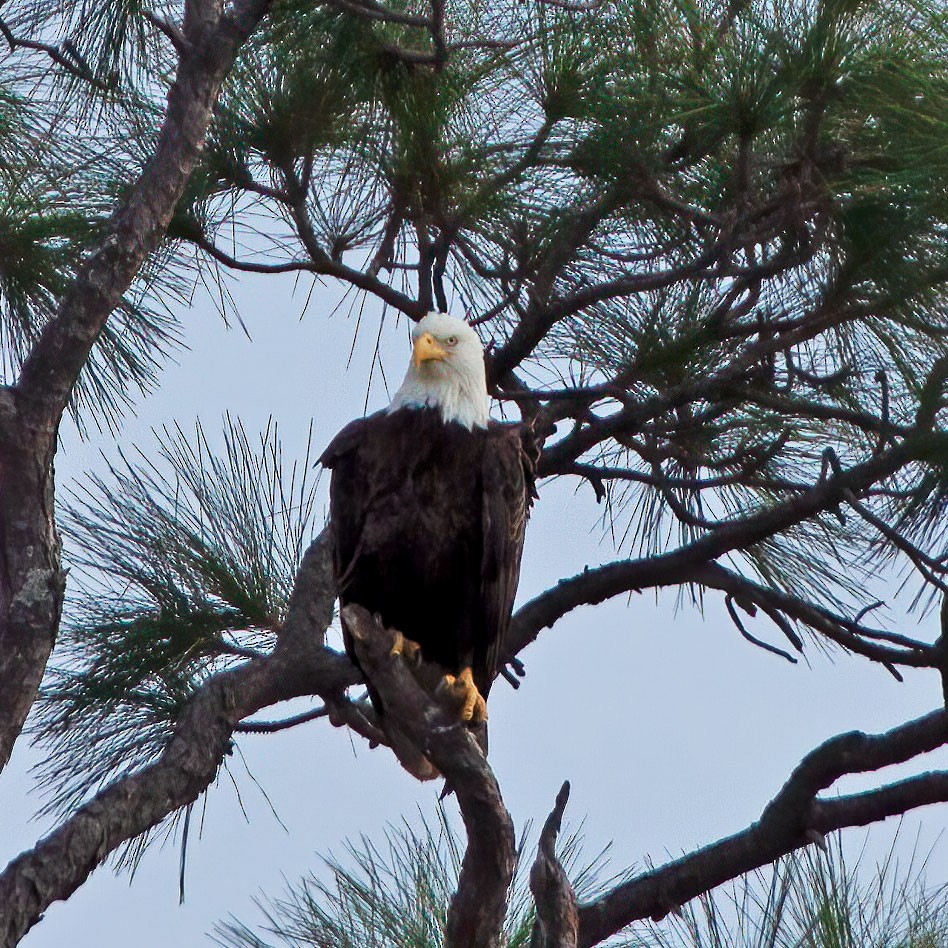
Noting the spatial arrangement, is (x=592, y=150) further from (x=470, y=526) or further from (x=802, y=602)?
(x=802, y=602)

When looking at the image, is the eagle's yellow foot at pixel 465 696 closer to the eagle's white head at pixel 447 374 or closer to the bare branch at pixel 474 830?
the bare branch at pixel 474 830

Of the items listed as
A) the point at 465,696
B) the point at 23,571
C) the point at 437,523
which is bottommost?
the point at 23,571

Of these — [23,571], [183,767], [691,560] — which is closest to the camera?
[23,571]

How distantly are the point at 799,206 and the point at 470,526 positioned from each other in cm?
72

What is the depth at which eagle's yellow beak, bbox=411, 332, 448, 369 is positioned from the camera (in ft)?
8.46

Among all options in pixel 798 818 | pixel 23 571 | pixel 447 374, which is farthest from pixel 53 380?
pixel 798 818

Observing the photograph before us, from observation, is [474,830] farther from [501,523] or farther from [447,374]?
[447,374]

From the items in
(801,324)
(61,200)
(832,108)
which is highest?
(832,108)

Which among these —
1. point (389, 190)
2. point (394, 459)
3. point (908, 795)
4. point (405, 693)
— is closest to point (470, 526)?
point (394, 459)

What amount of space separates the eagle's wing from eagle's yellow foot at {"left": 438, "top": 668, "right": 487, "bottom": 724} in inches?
3.2

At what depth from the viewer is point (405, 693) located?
2156mm

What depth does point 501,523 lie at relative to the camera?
99.2 inches

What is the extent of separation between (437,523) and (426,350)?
0.94 feet

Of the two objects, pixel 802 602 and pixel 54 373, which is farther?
pixel 802 602
